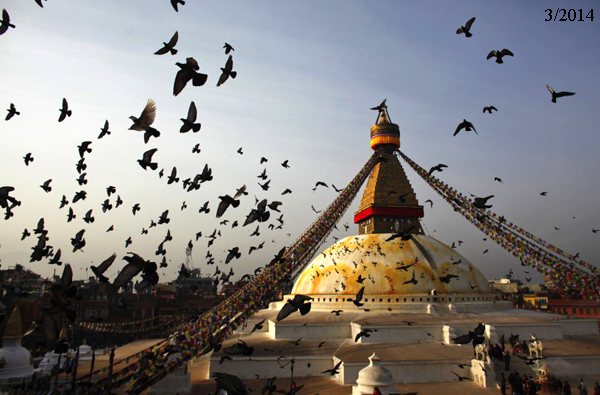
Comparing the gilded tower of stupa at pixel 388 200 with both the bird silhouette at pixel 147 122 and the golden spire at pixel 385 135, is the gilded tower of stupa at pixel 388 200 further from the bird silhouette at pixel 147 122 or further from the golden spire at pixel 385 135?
the bird silhouette at pixel 147 122

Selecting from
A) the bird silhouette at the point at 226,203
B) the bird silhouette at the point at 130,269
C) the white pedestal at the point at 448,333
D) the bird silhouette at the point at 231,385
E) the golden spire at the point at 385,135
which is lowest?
the white pedestal at the point at 448,333

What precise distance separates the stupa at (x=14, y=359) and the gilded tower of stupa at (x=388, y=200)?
20.2m

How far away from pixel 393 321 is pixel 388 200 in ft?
38.9

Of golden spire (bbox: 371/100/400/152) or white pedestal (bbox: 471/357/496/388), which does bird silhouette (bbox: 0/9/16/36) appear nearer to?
white pedestal (bbox: 471/357/496/388)

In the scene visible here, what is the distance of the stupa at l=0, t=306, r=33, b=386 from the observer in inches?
623

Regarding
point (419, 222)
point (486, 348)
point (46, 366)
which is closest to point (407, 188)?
point (419, 222)

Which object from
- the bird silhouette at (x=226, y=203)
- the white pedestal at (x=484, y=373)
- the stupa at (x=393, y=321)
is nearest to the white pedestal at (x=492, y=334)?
the stupa at (x=393, y=321)

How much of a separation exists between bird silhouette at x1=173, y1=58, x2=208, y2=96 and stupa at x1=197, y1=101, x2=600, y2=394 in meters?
6.57

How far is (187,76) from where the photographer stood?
7.07 metres

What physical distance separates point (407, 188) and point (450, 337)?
1382cm

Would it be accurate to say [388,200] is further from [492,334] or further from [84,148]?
[84,148]

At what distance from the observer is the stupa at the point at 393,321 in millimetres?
16047

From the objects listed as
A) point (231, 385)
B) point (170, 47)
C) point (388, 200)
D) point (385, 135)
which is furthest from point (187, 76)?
point (385, 135)

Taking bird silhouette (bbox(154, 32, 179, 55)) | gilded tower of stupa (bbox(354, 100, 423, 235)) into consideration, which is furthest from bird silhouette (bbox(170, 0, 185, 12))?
gilded tower of stupa (bbox(354, 100, 423, 235))
